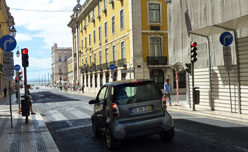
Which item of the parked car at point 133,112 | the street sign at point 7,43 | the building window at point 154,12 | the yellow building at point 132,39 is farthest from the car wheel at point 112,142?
the building window at point 154,12

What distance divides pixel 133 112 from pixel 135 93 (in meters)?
0.46

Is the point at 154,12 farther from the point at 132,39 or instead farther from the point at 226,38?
the point at 226,38

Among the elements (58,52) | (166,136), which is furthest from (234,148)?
(58,52)

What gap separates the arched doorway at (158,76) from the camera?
31484mm

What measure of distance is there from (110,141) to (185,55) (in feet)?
36.8

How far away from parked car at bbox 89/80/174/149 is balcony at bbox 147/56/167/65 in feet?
79.7

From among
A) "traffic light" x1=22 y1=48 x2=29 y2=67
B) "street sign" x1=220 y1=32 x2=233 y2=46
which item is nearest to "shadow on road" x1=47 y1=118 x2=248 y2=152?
"traffic light" x1=22 y1=48 x2=29 y2=67

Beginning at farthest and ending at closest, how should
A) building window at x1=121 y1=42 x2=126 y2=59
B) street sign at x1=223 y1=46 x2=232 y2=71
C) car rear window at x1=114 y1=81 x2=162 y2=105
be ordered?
1. building window at x1=121 y1=42 x2=126 y2=59
2. street sign at x1=223 y1=46 x2=232 y2=71
3. car rear window at x1=114 y1=81 x2=162 y2=105

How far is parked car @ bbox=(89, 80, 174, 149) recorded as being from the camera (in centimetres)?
612

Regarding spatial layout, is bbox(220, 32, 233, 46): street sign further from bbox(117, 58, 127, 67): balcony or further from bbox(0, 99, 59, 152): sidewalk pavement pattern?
bbox(117, 58, 127, 67): balcony

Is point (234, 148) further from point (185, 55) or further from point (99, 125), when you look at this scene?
point (185, 55)

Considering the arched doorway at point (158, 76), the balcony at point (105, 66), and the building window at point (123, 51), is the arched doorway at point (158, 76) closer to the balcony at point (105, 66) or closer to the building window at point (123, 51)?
the building window at point (123, 51)

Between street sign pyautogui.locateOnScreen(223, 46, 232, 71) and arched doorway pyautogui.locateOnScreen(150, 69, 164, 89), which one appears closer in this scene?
street sign pyautogui.locateOnScreen(223, 46, 232, 71)

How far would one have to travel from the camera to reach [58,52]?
117 m
